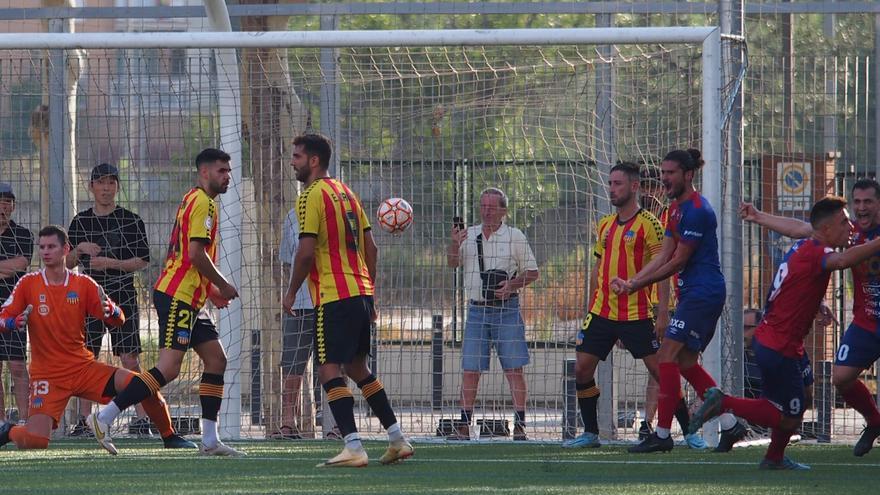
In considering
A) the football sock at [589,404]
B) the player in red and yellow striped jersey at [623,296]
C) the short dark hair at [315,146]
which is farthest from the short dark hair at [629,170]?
the short dark hair at [315,146]

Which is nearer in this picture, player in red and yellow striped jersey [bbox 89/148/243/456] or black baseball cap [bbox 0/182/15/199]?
player in red and yellow striped jersey [bbox 89/148/243/456]

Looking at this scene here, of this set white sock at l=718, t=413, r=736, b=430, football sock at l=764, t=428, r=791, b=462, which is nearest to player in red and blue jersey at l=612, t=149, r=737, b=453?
white sock at l=718, t=413, r=736, b=430

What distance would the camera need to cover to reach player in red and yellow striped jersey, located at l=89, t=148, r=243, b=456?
325 inches

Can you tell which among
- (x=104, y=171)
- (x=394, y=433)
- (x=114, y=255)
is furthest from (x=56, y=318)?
(x=394, y=433)

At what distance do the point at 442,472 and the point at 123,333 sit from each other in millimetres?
3742

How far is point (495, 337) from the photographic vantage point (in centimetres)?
1062

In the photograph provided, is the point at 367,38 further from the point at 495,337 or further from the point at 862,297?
the point at 862,297

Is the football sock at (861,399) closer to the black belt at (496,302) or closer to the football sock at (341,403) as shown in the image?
the black belt at (496,302)

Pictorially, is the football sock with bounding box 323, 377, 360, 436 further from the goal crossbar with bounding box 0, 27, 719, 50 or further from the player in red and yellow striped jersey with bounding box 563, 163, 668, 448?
the goal crossbar with bounding box 0, 27, 719, 50

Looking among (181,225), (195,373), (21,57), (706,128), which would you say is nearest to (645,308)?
(706,128)

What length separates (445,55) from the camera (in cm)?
1081

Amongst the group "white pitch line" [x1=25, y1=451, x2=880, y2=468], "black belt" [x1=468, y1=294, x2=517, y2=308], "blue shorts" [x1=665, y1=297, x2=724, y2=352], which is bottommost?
"white pitch line" [x1=25, y1=451, x2=880, y2=468]

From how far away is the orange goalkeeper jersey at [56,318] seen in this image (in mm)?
8789

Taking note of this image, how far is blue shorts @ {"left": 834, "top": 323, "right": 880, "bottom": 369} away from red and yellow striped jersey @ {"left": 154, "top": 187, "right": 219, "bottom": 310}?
4090mm
